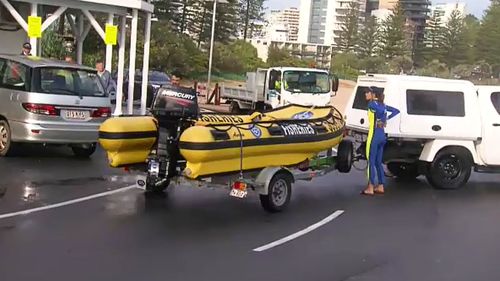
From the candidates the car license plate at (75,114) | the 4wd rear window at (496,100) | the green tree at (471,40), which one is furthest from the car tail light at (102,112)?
the green tree at (471,40)

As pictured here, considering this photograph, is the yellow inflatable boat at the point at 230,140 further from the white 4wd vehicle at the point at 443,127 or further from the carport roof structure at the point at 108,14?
the carport roof structure at the point at 108,14

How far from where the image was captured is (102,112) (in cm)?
1279

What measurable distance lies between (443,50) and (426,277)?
9499 centimetres

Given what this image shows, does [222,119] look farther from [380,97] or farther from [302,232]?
[380,97]

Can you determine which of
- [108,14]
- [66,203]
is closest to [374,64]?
[108,14]

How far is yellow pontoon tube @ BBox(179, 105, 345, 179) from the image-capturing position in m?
8.78

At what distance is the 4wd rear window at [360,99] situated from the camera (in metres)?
13.2

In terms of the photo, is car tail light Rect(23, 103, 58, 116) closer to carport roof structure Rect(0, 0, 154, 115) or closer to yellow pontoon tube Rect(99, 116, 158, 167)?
yellow pontoon tube Rect(99, 116, 158, 167)

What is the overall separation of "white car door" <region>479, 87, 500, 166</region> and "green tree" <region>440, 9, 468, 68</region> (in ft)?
283

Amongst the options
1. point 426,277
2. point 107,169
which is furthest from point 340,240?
point 107,169

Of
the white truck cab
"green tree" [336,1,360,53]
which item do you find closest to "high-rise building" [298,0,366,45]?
"green tree" [336,1,360,53]

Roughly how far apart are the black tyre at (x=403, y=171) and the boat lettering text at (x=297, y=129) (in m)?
3.84

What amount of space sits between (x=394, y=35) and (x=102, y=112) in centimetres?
8263

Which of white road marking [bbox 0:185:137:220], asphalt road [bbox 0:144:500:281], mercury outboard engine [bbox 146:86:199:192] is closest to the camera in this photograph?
asphalt road [bbox 0:144:500:281]
